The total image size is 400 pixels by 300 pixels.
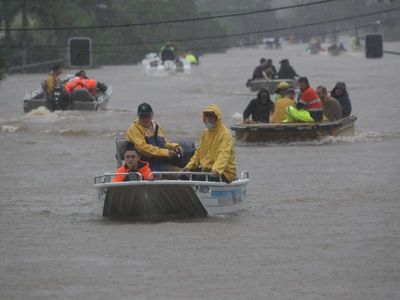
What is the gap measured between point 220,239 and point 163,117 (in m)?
23.4

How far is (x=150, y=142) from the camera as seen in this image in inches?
727

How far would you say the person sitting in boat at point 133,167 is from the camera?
58.0 feet

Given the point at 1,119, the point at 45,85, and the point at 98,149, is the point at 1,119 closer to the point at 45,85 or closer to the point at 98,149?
the point at 45,85

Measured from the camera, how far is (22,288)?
13812 millimetres

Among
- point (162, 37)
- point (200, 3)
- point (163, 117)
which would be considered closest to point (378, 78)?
point (163, 117)

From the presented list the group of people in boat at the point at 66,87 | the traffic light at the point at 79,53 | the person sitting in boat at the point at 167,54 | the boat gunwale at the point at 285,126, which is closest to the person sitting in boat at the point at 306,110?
the boat gunwale at the point at 285,126

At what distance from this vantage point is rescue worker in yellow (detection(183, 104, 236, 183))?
17969 millimetres

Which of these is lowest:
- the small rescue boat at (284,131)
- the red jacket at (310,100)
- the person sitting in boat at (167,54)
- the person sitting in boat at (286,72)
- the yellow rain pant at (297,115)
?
the small rescue boat at (284,131)

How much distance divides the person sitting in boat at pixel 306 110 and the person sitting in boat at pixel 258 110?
16.0 inches

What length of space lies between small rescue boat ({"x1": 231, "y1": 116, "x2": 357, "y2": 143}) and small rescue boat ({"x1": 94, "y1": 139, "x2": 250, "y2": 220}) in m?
10.6

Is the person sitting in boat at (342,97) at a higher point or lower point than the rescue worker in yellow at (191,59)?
lower

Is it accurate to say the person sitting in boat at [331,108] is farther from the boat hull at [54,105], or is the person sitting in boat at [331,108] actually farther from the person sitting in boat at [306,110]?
the boat hull at [54,105]

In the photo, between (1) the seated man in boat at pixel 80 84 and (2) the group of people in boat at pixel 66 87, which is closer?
(2) the group of people in boat at pixel 66 87

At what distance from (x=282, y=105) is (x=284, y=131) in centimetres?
59
